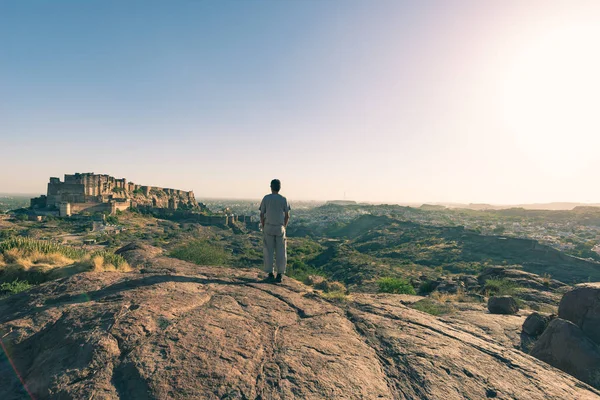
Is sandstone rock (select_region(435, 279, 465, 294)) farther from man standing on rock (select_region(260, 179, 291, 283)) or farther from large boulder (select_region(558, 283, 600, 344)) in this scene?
man standing on rock (select_region(260, 179, 291, 283))

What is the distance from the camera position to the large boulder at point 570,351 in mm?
3238

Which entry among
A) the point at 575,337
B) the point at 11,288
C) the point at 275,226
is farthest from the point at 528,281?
the point at 11,288

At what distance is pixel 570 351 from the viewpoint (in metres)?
3.43

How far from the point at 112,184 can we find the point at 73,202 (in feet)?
45.2

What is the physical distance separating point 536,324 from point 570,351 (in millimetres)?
1079

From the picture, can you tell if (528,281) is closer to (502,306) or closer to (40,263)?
(502,306)

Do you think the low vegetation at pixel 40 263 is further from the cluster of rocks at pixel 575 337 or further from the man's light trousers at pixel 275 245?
the cluster of rocks at pixel 575 337

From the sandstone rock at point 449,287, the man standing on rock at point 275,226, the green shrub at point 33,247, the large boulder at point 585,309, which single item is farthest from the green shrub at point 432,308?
the green shrub at point 33,247

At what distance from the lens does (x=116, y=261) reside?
21.3 feet

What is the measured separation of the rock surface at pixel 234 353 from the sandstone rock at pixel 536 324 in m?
1.56

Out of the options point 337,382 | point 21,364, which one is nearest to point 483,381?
point 337,382

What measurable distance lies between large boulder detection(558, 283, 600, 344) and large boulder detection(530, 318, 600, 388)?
346mm

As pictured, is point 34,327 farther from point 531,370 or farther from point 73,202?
point 73,202

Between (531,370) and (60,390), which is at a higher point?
(60,390)
